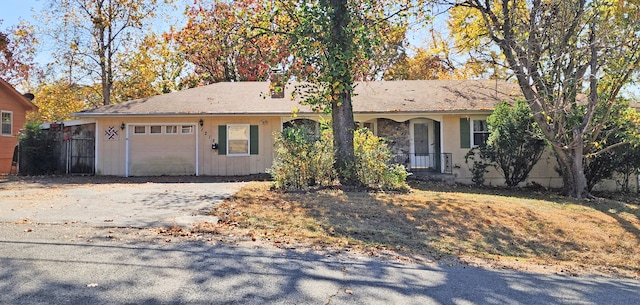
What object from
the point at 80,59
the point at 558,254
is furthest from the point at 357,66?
the point at 80,59

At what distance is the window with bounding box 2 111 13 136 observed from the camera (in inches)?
737

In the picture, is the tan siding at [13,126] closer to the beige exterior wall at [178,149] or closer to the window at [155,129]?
the beige exterior wall at [178,149]

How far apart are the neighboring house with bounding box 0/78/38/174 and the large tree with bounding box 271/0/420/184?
15.6 meters

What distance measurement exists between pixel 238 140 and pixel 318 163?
18.6 ft

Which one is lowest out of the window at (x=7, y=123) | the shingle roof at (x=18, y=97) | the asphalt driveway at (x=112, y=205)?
the asphalt driveway at (x=112, y=205)

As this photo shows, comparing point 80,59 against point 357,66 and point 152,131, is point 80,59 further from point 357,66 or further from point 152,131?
point 357,66

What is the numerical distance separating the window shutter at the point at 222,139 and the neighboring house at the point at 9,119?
441 inches

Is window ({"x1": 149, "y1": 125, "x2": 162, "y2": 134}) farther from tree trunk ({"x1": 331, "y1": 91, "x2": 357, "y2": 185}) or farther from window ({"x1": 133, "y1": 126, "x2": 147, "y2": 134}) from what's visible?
tree trunk ({"x1": 331, "y1": 91, "x2": 357, "y2": 185})

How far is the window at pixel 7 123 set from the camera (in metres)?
18.7

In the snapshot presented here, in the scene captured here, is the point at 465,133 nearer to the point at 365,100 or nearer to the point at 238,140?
the point at 365,100

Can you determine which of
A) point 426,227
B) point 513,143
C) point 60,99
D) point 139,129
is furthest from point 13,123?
point 513,143

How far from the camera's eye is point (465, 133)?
14.2m

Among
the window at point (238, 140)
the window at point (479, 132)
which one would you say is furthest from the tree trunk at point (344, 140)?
the window at point (479, 132)

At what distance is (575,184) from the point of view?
37.2 ft
